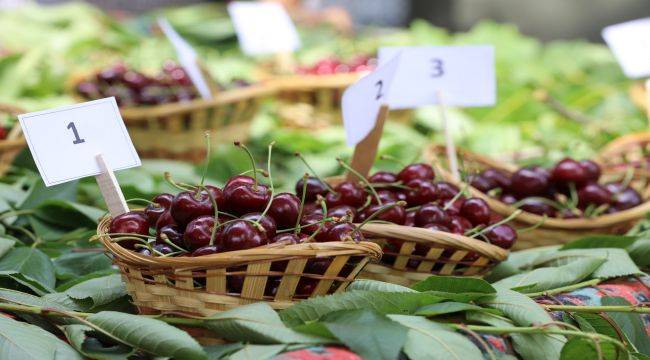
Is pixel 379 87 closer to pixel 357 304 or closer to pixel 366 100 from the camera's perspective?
pixel 366 100

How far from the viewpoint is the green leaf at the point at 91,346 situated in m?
1.01

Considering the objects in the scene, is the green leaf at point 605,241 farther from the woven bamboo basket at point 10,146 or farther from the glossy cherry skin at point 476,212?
the woven bamboo basket at point 10,146

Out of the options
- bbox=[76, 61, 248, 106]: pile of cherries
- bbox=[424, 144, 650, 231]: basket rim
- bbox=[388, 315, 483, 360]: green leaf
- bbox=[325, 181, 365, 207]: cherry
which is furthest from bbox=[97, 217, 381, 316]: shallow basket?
bbox=[76, 61, 248, 106]: pile of cherries

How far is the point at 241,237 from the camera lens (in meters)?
1.04

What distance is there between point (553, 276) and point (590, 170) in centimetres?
58

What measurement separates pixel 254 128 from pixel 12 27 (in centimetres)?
164

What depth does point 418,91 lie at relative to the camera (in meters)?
1.83

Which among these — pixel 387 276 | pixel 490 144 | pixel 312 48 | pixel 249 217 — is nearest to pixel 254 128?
pixel 490 144

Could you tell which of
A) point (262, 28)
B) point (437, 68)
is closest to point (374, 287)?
point (437, 68)

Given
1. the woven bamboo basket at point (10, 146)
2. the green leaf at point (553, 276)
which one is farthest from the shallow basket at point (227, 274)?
the woven bamboo basket at point (10, 146)

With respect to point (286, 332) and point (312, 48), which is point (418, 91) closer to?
point (286, 332)

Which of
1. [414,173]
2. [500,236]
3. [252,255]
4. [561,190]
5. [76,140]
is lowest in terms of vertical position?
[561,190]

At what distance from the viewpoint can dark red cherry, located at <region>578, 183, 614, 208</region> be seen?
6.03 ft

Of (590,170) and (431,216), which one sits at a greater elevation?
(431,216)
